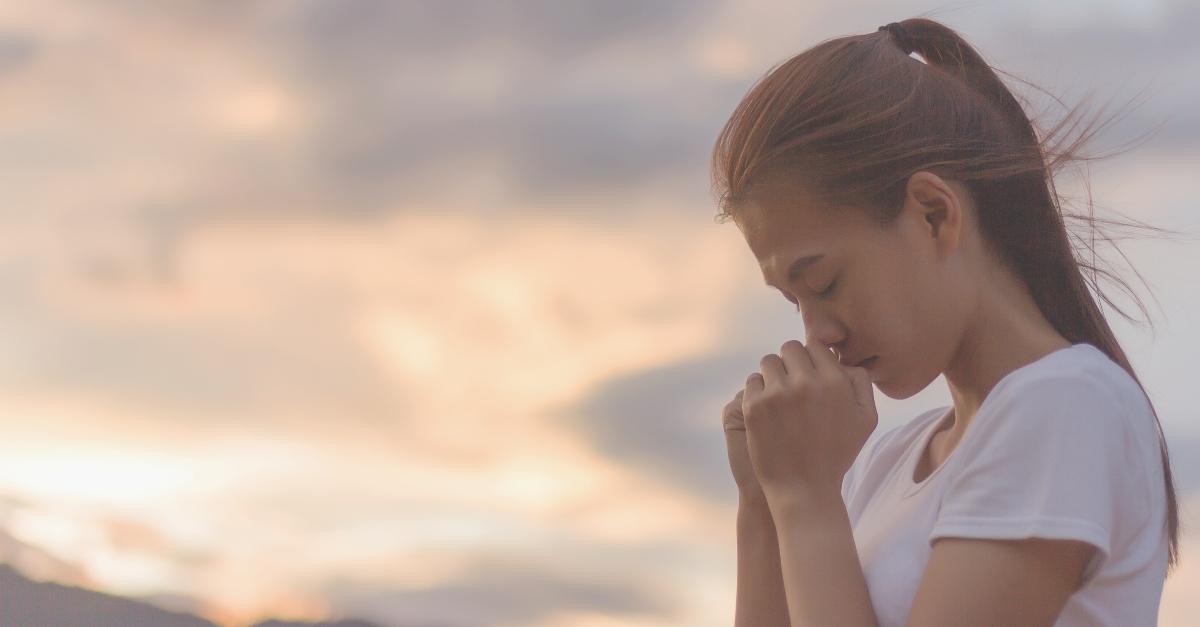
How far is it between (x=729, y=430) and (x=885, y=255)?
693mm

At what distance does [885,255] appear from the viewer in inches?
74.4

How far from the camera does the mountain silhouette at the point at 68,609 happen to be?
17.3 feet

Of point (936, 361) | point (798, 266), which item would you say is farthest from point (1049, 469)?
point (798, 266)

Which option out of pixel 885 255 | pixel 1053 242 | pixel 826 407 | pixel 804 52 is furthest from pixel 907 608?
pixel 804 52

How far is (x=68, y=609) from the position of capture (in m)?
6.13

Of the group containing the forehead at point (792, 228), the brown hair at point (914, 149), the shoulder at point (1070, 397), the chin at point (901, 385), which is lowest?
the shoulder at point (1070, 397)

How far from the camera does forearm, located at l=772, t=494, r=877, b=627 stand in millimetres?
1742

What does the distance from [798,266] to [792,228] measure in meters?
0.08

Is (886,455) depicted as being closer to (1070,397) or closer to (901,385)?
(901,385)

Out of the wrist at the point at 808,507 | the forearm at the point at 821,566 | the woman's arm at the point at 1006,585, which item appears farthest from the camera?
the wrist at the point at 808,507

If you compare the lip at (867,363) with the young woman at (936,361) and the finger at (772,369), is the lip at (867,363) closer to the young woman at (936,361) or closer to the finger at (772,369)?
the young woman at (936,361)

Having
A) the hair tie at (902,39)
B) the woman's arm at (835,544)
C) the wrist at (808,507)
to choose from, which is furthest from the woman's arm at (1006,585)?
the hair tie at (902,39)

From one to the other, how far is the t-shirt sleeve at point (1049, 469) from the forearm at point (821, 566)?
177 mm

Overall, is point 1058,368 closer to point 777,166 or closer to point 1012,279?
point 1012,279
